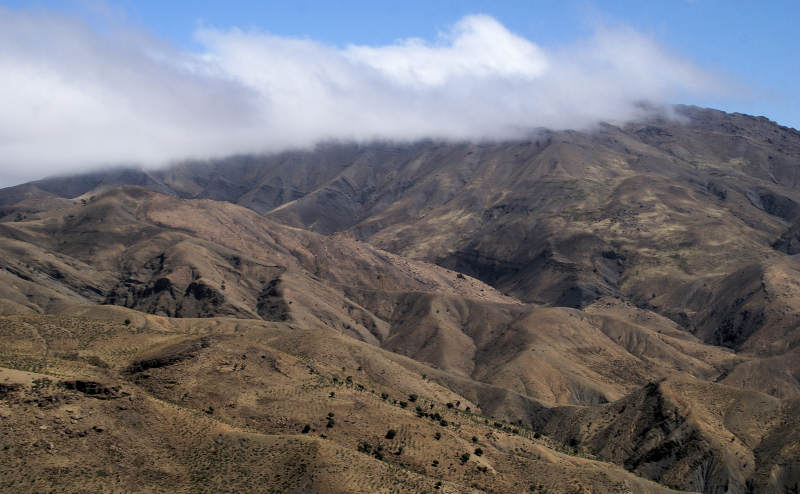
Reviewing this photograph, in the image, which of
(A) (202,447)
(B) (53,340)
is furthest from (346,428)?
(B) (53,340)

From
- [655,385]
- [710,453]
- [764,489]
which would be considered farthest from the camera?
[655,385]

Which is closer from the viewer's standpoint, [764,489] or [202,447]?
[202,447]

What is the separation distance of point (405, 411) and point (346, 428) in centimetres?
1271

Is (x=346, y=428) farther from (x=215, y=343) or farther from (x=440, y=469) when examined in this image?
(x=215, y=343)

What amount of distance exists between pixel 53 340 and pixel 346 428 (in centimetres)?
4709

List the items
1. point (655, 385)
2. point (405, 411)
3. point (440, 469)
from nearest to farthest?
point (440, 469)
point (405, 411)
point (655, 385)

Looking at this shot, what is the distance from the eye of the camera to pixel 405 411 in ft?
368

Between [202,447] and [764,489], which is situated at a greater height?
[202,447]

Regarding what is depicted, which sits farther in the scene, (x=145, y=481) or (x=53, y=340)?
(x=53, y=340)

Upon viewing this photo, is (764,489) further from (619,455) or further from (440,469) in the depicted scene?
(440,469)

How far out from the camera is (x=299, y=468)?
3292 inches

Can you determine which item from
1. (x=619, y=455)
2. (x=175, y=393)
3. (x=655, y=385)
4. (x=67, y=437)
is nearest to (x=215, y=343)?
(x=175, y=393)

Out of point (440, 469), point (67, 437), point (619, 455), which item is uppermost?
point (67, 437)

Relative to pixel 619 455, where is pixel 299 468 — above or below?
above
